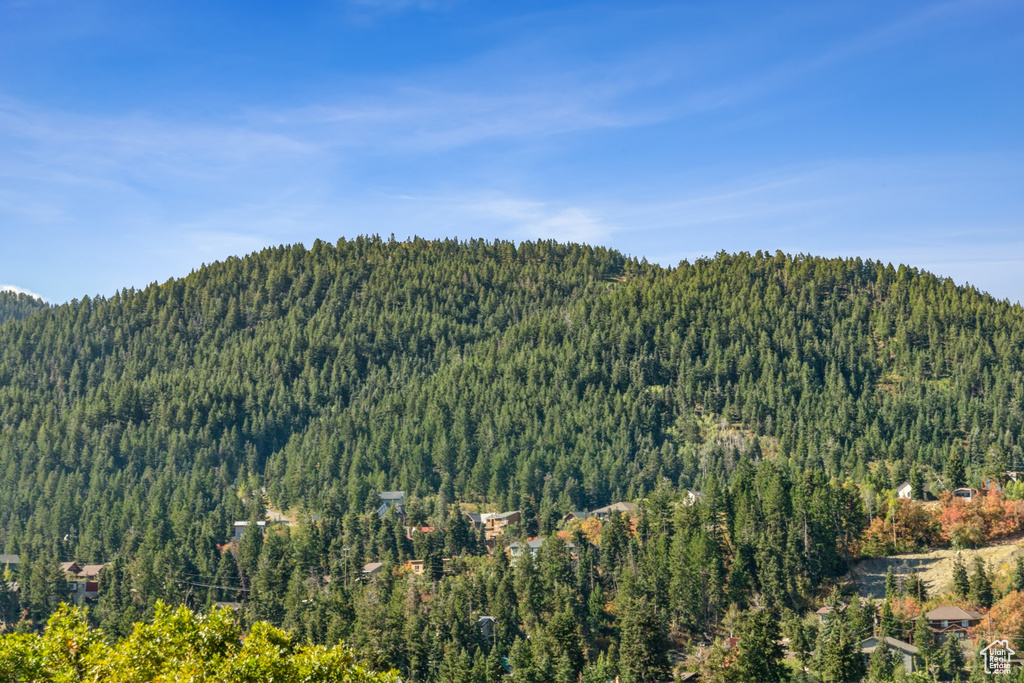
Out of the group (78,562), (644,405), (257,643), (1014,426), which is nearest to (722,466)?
(644,405)

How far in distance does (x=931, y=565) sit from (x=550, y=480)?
7054cm

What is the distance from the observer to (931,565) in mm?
92312


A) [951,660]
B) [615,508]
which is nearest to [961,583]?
[951,660]

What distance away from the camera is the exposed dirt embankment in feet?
292

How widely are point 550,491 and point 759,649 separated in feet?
274

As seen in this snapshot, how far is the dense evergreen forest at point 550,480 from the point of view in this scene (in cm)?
9081

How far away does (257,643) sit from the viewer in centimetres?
4678

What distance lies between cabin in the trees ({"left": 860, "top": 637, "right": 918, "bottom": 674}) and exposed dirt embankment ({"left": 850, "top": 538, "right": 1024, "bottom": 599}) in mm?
13076

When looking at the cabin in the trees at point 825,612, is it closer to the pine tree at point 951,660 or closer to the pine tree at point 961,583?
the pine tree at point 961,583

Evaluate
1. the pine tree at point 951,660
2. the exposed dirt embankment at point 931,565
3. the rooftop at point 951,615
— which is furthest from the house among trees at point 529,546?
the pine tree at point 951,660

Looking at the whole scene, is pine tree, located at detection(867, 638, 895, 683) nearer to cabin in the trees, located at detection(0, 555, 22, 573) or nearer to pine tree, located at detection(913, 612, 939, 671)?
pine tree, located at detection(913, 612, 939, 671)

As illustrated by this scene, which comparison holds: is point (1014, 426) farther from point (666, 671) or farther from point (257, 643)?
point (257, 643)

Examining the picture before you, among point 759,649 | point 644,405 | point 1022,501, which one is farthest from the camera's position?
point 644,405

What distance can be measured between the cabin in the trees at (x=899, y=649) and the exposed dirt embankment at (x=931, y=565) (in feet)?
42.9
